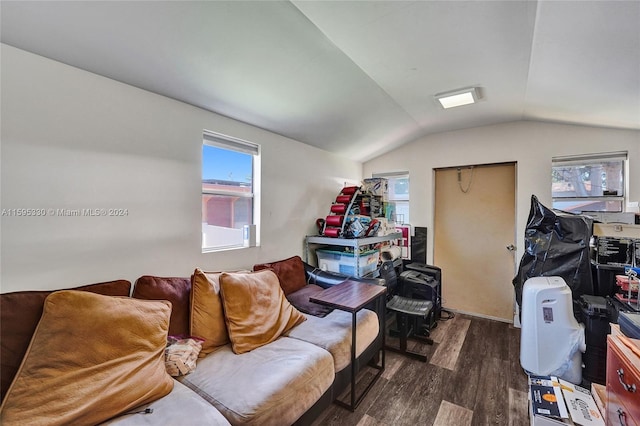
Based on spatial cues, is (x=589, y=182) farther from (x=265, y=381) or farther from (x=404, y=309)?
(x=265, y=381)

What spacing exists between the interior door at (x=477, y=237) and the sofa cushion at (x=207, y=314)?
3135mm

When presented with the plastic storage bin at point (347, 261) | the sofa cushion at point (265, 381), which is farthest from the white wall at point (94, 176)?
the plastic storage bin at point (347, 261)

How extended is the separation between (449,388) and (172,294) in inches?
86.6

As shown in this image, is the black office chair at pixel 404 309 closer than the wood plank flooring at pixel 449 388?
No

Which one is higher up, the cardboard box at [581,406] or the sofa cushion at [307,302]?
the sofa cushion at [307,302]

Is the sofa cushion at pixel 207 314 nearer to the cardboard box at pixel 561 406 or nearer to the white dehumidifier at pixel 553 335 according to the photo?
the cardboard box at pixel 561 406

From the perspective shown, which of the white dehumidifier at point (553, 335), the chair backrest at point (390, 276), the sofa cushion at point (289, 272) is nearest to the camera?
the white dehumidifier at point (553, 335)

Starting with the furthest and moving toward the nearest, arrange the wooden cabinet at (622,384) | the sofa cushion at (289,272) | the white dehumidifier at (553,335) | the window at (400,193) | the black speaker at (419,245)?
the window at (400,193) < the black speaker at (419,245) < the sofa cushion at (289,272) < the white dehumidifier at (553,335) < the wooden cabinet at (622,384)

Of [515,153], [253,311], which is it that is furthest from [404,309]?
[515,153]

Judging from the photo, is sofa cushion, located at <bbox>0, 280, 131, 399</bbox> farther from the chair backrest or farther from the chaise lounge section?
the chair backrest

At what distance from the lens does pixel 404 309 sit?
2.67 meters

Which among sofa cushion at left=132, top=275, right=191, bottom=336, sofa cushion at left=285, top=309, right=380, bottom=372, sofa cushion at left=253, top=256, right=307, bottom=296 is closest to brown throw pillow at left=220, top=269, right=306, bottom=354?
sofa cushion at left=285, top=309, right=380, bottom=372

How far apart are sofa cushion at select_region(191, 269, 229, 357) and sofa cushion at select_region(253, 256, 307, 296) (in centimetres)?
63

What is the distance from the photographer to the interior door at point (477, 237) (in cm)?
339
